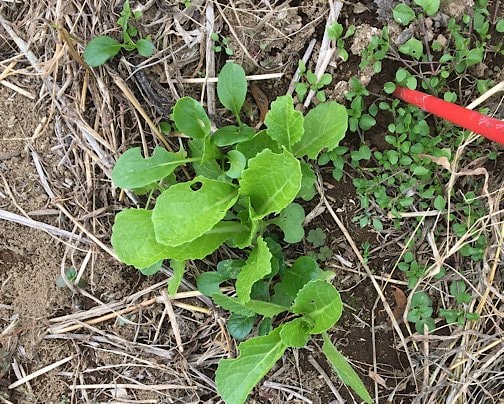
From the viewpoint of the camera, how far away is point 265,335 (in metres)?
1.58

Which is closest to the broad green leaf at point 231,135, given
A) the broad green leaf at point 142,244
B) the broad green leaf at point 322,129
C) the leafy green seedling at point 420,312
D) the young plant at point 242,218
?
the young plant at point 242,218

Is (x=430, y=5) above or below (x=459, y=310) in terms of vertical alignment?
above

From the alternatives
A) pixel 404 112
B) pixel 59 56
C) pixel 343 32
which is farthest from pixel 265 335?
pixel 59 56

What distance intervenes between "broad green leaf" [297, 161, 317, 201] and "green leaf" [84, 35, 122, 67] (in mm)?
572

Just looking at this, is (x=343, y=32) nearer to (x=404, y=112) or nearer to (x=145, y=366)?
(x=404, y=112)

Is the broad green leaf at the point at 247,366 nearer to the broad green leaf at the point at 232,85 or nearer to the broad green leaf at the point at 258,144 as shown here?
the broad green leaf at the point at 258,144

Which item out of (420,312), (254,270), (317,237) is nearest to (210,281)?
(254,270)

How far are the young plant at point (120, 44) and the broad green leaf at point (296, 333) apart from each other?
30.8 inches

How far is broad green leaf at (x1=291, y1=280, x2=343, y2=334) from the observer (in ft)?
4.86

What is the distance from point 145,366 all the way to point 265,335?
36 centimetres

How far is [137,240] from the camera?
1.51 metres

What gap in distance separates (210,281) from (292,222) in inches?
10.5

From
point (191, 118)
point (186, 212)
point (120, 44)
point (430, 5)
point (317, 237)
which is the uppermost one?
point (430, 5)

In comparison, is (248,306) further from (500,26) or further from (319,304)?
(500,26)
